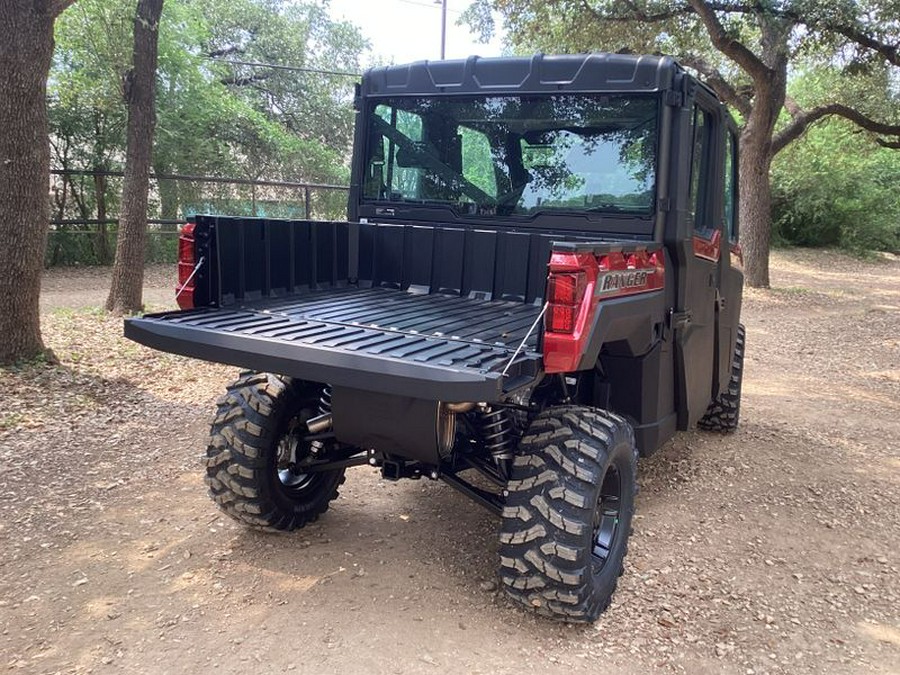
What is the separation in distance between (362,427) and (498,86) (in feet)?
6.98

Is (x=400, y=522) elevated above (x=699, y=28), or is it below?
below

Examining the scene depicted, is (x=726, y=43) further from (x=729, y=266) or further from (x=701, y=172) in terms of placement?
(x=701, y=172)

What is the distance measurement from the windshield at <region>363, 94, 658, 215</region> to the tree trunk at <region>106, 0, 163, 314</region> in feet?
16.6

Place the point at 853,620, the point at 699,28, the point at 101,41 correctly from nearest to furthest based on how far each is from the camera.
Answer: the point at 853,620 < the point at 101,41 < the point at 699,28

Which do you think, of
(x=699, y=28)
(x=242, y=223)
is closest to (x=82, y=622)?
(x=242, y=223)

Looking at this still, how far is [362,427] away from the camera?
119 inches

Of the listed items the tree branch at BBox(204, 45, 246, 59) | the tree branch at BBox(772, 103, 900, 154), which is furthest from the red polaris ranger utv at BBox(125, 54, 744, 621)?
the tree branch at BBox(204, 45, 246, 59)

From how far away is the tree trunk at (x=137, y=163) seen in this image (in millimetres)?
8398

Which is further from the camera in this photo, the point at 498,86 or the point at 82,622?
the point at 498,86

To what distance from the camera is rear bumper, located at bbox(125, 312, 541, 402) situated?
2475mm

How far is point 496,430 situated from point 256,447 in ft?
3.71

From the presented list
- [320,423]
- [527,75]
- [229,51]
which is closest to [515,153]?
[527,75]

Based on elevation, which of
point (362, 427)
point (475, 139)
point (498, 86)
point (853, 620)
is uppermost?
point (498, 86)

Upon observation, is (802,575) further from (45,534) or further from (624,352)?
(45,534)
